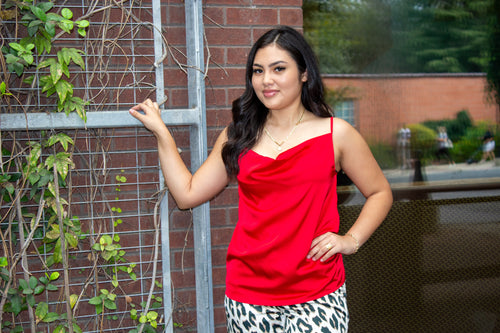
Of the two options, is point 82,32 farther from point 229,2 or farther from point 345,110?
point 345,110

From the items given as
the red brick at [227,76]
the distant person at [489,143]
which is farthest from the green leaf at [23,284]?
the distant person at [489,143]

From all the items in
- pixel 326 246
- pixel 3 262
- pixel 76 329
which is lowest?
pixel 76 329

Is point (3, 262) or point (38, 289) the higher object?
point (3, 262)

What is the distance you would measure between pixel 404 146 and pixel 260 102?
1.28 meters

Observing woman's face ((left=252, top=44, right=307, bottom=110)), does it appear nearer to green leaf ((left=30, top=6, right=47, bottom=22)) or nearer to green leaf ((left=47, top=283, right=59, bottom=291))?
green leaf ((left=30, top=6, right=47, bottom=22))

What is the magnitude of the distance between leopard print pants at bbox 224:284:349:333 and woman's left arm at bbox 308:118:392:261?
0.59 feet

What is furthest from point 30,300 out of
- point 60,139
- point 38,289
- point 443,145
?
point 443,145

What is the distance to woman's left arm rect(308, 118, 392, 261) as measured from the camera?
2047 millimetres

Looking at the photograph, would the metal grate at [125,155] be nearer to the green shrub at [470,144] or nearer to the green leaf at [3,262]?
the green leaf at [3,262]

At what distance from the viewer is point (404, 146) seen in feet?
10.6

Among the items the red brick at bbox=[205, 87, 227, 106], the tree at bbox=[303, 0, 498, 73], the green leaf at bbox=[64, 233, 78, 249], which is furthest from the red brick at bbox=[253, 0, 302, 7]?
the green leaf at bbox=[64, 233, 78, 249]

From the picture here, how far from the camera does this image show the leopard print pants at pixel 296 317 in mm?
1997

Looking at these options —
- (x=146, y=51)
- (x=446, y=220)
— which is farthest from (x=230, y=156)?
(x=446, y=220)

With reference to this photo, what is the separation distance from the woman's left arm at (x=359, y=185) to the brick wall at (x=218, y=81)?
921 mm
